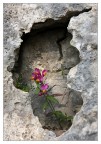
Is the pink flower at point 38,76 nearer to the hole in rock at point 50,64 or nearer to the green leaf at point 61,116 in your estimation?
the hole in rock at point 50,64

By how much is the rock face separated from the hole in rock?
161mm

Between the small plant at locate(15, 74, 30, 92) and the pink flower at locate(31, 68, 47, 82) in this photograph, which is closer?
the pink flower at locate(31, 68, 47, 82)

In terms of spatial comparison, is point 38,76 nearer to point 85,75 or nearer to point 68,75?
point 68,75

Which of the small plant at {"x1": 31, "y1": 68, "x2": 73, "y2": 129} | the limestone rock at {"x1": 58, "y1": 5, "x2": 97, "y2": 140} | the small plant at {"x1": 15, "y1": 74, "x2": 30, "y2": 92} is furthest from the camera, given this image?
the small plant at {"x1": 15, "y1": 74, "x2": 30, "y2": 92}

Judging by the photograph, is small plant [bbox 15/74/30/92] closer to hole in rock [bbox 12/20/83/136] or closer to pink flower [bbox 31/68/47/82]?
hole in rock [bbox 12/20/83/136]

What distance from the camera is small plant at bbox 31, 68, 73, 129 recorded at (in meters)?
4.63

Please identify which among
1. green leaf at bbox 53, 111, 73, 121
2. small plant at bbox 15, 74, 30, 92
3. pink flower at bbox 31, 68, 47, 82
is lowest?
green leaf at bbox 53, 111, 73, 121

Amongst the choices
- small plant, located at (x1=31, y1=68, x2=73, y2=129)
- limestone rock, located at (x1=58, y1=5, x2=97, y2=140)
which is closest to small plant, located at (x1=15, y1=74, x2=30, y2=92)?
small plant, located at (x1=31, y1=68, x2=73, y2=129)

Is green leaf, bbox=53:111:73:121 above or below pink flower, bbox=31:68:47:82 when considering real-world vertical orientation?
below

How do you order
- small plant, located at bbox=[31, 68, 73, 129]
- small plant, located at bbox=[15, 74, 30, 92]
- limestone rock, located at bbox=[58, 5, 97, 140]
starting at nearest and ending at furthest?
limestone rock, located at bbox=[58, 5, 97, 140]
small plant, located at bbox=[31, 68, 73, 129]
small plant, located at bbox=[15, 74, 30, 92]

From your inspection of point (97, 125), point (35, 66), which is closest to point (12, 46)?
point (35, 66)

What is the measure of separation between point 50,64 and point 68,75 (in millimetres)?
571

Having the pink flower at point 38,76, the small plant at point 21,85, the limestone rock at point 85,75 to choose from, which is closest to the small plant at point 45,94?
the pink flower at point 38,76

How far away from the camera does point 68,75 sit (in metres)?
4.48
